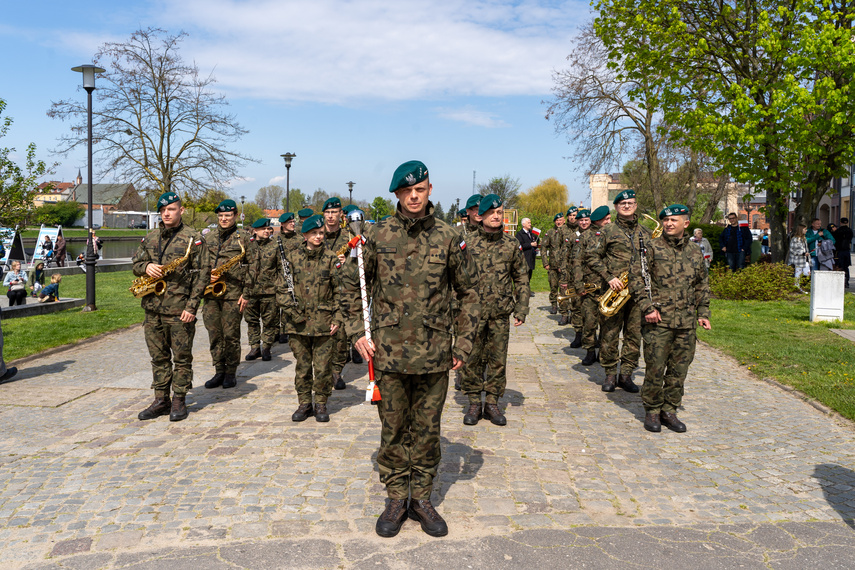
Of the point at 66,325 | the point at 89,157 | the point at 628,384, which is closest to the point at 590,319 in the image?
the point at 628,384

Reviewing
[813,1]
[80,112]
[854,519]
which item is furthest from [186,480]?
[80,112]

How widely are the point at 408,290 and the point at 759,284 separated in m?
15.1

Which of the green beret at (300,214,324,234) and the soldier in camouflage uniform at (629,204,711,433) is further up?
the green beret at (300,214,324,234)

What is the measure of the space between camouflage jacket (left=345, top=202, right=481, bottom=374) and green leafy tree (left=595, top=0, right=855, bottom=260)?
49.5 feet

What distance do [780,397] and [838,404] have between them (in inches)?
29.6

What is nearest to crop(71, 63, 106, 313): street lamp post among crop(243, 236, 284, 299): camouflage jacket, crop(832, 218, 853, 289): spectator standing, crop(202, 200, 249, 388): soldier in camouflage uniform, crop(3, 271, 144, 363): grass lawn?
crop(3, 271, 144, 363): grass lawn

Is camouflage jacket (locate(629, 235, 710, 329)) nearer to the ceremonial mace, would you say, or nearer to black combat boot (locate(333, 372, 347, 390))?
the ceremonial mace

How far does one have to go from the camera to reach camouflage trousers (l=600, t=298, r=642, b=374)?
308 inches

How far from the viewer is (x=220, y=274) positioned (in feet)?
27.4

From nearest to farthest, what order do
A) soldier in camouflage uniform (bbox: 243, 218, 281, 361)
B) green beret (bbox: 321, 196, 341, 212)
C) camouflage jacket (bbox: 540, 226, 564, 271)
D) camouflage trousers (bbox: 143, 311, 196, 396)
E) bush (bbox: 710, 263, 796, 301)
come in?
1. camouflage trousers (bbox: 143, 311, 196, 396)
2. green beret (bbox: 321, 196, 341, 212)
3. soldier in camouflage uniform (bbox: 243, 218, 281, 361)
4. camouflage jacket (bbox: 540, 226, 564, 271)
5. bush (bbox: 710, 263, 796, 301)

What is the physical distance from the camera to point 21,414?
6840 millimetres

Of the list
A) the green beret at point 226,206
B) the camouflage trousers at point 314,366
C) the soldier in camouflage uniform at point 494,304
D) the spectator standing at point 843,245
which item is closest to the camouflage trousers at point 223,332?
the green beret at point 226,206

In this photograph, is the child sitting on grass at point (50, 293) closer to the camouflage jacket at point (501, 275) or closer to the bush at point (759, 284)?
the camouflage jacket at point (501, 275)

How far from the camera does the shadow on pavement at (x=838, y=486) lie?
4.48m
